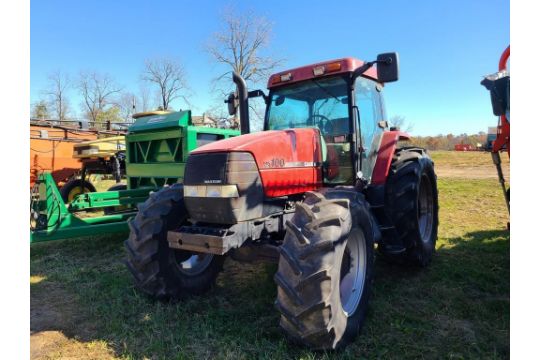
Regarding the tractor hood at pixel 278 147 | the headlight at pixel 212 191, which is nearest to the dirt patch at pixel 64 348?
the headlight at pixel 212 191

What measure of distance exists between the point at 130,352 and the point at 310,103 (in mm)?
2833

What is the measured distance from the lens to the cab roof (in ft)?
12.1

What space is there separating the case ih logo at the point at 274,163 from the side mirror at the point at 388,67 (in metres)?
1.14

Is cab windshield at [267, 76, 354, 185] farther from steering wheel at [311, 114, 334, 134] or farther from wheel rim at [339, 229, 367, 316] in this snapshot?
wheel rim at [339, 229, 367, 316]

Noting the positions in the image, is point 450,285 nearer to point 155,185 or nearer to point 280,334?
point 280,334

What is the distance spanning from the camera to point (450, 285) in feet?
12.8

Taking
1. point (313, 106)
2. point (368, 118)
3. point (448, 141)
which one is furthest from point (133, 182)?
point (448, 141)

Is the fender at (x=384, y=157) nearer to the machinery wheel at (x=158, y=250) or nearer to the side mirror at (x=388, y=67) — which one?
the side mirror at (x=388, y=67)

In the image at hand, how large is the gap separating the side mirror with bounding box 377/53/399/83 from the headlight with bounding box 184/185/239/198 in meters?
1.65

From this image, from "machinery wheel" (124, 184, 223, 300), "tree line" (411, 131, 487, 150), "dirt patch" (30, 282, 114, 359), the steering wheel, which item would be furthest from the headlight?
"tree line" (411, 131, 487, 150)

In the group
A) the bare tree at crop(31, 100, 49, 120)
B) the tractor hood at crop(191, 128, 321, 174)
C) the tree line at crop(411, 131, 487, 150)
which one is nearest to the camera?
the tractor hood at crop(191, 128, 321, 174)

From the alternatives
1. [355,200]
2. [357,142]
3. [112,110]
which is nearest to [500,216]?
[357,142]

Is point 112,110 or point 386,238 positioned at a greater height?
point 112,110

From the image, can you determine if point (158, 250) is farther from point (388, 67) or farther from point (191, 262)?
point (388, 67)
